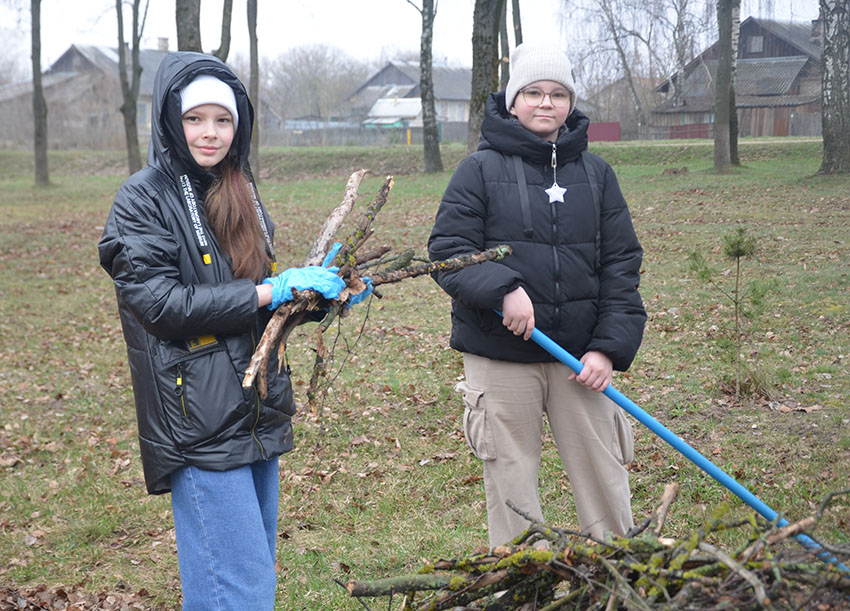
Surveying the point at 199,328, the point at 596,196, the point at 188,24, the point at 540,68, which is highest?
the point at 188,24

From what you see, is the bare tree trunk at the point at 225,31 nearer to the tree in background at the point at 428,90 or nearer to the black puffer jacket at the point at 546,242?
the tree in background at the point at 428,90

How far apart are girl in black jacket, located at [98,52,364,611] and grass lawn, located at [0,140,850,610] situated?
0.47m

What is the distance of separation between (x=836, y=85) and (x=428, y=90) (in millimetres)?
13078

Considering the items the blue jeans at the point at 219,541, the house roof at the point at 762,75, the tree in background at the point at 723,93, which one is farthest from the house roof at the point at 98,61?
the blue jeans at the point at 219,541

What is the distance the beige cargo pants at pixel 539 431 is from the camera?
336 cm

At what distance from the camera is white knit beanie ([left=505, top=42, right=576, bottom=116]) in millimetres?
3268

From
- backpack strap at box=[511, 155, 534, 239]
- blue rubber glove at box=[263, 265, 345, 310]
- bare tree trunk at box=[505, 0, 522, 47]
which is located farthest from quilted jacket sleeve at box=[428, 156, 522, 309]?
bare tree trunk at box=[505, 0, 522, 47]

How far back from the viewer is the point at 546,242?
3.27 meters

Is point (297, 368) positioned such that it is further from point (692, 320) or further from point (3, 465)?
point (692, 320)

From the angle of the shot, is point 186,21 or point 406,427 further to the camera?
point 186,21

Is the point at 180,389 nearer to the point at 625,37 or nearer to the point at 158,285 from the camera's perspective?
the point at 158,285

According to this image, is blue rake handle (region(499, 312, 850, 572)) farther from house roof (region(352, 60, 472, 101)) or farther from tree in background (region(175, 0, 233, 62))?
house roof (region(352, 60, 472, 101))

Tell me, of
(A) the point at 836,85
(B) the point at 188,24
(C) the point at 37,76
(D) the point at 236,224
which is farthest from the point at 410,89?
(D) the point at 236,224

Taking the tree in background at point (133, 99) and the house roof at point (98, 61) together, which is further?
the house roof at point (98, 61)
